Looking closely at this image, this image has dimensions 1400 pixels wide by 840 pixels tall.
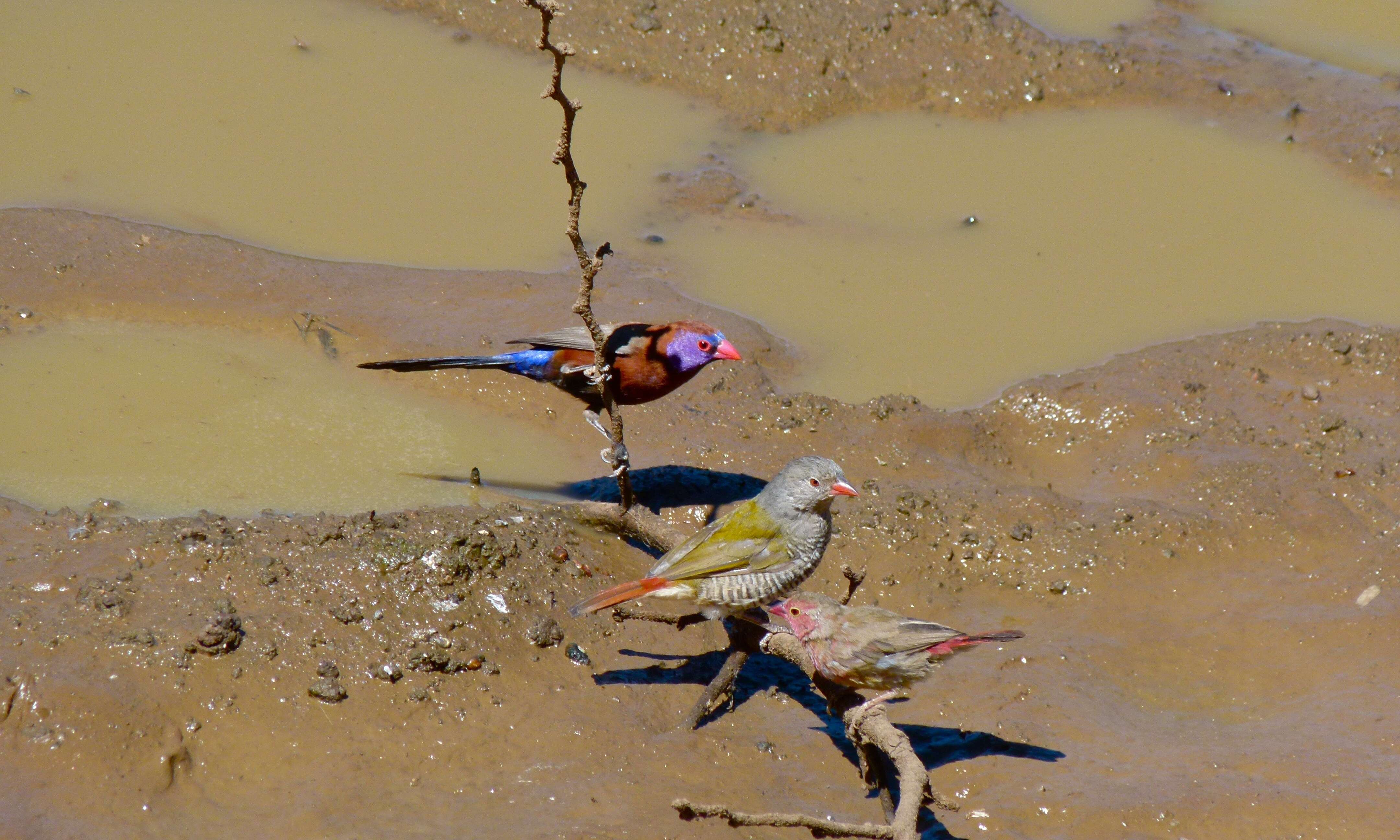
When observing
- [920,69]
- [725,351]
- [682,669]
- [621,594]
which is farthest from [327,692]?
[920,69]

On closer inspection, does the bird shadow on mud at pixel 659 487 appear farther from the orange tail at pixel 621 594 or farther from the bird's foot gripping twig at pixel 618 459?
the orange tail at pixel 621 594

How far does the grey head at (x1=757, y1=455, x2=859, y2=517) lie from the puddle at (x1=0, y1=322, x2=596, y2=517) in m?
1.62

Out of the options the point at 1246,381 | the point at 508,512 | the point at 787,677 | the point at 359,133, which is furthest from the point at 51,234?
the point at 1246,381

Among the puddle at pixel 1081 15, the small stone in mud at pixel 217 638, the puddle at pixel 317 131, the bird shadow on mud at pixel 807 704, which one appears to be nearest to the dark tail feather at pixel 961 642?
the bird shadow on mud at pixel 807 704

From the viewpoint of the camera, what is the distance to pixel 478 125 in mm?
9289

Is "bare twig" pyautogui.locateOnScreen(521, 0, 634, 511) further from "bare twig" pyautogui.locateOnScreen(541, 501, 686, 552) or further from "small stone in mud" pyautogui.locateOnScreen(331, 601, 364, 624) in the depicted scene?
"small stone in mud" pyautogui.locateOnScreen(331, 601, 364, 624)

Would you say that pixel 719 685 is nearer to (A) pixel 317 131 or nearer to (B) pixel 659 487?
(B) pixel 659 487

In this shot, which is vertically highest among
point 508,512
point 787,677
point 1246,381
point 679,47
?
point 679,47

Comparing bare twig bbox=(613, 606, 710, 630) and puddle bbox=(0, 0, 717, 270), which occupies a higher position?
puddle bbox=(0, 0, 717, 270)

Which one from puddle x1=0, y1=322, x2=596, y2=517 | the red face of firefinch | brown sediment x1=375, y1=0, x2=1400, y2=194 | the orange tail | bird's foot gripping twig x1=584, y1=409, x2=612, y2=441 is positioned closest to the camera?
the red face of firefinch

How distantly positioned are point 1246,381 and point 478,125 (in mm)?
5865

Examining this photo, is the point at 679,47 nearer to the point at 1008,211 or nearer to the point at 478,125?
the point at 478,125

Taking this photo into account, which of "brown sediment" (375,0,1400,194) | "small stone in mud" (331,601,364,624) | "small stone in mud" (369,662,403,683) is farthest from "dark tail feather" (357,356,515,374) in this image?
"brown sediment" (375,0,1400,194)

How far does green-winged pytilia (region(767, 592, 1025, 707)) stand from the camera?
3939 millimetres
